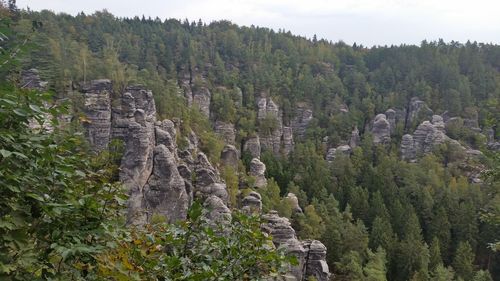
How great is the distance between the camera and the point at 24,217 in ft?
10.8

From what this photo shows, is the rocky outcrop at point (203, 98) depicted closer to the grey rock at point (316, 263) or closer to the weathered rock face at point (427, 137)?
the weathered rock face at point (427, 137)

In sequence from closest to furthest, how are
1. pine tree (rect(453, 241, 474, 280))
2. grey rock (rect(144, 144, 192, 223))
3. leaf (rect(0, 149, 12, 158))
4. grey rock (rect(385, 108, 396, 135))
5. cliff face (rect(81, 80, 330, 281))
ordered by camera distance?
leaf (rect(0, 149, 12, 158)), cliff face (rect(81, 80, 330, 281)), grey rock (rect(144, 144, 192, 223)), pine tree (rect(453, 241, 474, 280)), grey rock (rect(385, 108, 396, 135))

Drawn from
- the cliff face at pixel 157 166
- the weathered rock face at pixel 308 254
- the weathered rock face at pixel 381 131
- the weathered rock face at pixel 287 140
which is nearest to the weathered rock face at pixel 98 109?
the cliff face at pixel 157 166

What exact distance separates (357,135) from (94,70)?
5077cm

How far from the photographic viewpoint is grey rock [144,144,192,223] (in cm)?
3447

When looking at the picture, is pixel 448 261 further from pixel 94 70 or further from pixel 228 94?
pixel 228 94

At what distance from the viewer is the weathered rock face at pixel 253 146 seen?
233ft

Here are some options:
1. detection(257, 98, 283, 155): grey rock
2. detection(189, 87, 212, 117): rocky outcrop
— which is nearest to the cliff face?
detection(257, 98, 283, 155): grey rock

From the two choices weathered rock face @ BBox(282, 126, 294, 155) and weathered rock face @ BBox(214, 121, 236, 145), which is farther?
weathered rock face @ BBox(282, 126, 294, 155)

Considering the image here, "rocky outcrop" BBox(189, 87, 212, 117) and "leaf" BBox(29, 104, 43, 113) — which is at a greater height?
"leaf" BBox(29, 104, 43, 113)

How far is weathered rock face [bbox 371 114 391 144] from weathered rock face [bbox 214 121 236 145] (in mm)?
26332

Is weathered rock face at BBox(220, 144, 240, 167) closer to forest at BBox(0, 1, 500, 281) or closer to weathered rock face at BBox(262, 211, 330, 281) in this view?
forest at BBox(0, 1, 500, 281)

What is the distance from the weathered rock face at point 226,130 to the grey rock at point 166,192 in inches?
1356

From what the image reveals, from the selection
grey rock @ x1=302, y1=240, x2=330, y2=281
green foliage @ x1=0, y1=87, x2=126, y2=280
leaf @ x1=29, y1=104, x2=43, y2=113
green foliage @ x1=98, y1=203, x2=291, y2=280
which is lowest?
grey rock @ x1=302, y1=240, x2=330, y2=281
